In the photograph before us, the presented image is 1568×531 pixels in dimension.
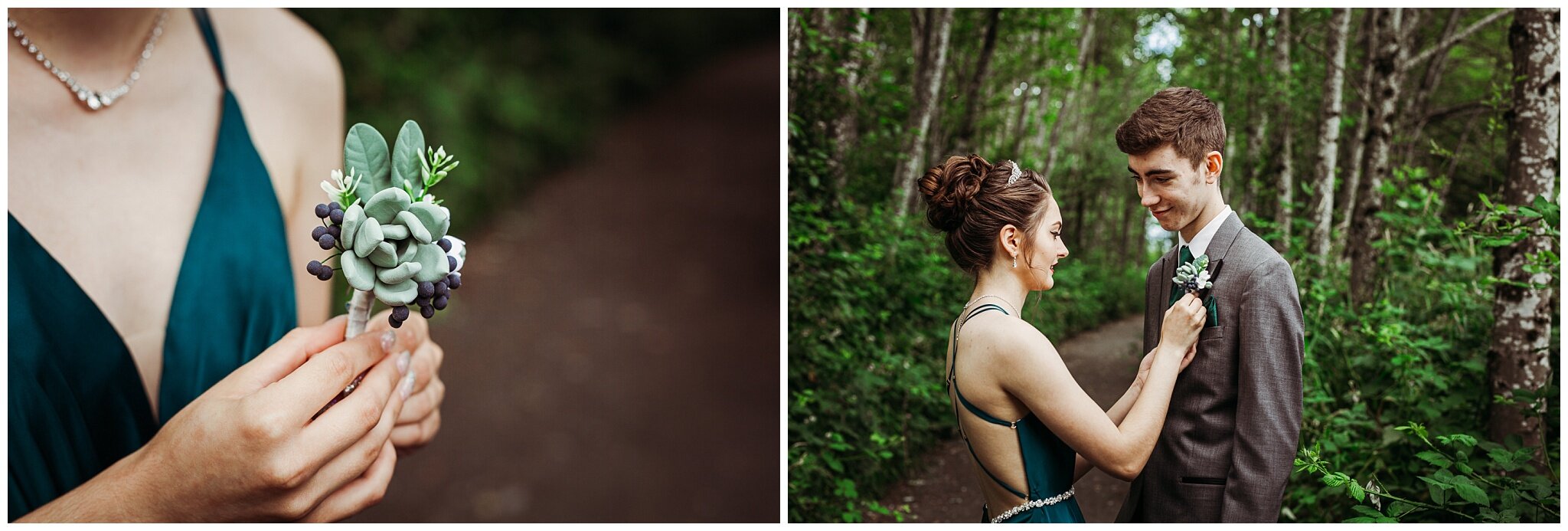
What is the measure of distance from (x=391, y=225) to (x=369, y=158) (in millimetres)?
136

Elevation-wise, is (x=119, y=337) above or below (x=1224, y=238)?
below

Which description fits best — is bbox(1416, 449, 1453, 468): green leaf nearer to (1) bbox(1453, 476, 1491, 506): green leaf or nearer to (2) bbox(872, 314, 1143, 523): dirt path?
(1) bbox(1453, 476, 1491, 506): green leaf

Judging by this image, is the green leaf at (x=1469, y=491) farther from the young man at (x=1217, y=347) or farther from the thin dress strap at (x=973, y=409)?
the thin dress strap at (x=973, y=409)

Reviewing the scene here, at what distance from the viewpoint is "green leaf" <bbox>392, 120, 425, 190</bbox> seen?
121 cm

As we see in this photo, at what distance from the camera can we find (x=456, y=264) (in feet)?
4.13

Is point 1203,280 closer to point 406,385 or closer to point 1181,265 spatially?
point 1181,265

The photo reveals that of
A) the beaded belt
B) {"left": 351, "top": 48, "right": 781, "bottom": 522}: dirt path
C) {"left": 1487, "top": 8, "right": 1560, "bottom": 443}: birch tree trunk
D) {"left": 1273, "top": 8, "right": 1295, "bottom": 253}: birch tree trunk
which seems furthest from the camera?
{"left": 1273, "top": 8, "right": 1295, "bottom": 253}: birch tree trunk

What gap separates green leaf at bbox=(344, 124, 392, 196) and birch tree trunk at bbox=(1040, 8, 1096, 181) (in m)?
3.94

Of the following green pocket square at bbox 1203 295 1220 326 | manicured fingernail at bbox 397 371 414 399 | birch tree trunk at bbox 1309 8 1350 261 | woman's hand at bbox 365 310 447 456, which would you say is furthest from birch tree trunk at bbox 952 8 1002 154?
manicured fingernail at bbox 397 371 414 399

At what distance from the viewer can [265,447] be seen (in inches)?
47.6

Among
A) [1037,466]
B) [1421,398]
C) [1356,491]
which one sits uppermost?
[1037,466]

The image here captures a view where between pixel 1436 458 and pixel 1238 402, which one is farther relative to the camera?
pixel 1436 458

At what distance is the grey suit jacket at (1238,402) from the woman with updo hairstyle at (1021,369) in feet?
0.17

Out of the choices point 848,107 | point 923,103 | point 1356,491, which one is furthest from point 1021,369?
point 923,103
